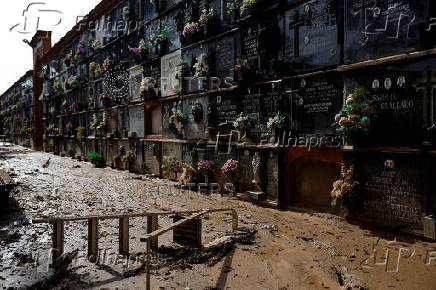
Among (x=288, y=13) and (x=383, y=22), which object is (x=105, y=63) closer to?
(x=288, y=13)

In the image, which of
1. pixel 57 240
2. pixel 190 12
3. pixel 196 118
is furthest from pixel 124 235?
pixel 190 12

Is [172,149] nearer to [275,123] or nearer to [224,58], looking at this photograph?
[224,58]

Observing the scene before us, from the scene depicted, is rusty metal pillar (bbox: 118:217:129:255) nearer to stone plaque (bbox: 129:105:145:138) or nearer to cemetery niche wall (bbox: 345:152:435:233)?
cemetery niche wall (bbox: 345:152:435:233)

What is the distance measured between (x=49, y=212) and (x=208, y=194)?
5.06 m

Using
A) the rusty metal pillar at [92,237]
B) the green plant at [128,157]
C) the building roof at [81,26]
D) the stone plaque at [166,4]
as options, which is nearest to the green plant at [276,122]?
the rusty metal pillar at [92,237]

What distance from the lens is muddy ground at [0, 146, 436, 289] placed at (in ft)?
15.7

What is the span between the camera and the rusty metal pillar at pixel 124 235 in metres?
5.68

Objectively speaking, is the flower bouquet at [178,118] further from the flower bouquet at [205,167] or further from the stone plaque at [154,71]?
the flower bouquet at [205,167]

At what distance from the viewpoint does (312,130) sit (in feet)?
28.6

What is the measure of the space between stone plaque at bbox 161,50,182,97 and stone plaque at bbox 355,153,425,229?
926cm

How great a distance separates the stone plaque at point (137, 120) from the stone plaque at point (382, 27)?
12.2 metres

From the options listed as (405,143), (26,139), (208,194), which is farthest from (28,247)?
(26,139)

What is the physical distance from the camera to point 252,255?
5.80m

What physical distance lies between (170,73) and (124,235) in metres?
10.7
